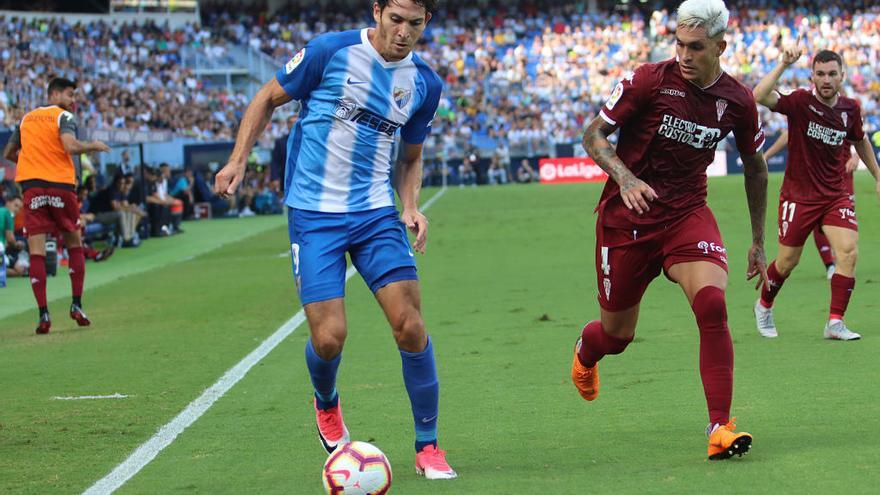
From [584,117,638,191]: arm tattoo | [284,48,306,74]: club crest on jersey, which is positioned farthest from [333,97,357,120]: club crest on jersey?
[584,117,638,191]: arm tattoo

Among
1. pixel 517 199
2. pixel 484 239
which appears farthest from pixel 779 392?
pixel 517 199

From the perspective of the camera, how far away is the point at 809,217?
1030 cm

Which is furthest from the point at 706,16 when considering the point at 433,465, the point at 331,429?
the point at 331,429

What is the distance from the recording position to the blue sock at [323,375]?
6020mm

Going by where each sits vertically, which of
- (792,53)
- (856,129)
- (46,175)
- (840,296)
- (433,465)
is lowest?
(46,175)

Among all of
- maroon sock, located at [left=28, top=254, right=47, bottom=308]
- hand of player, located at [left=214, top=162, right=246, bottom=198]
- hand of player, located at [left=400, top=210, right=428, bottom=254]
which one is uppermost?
hand of player, located at [left=214, top=162, right=246, bottom=198]

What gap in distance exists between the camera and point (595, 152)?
637 cm

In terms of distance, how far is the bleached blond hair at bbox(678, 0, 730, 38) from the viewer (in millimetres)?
6031

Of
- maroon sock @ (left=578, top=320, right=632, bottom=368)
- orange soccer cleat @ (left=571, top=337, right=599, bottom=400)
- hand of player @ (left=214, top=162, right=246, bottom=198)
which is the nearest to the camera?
hand of player @ (left=214, top=162, right=246, bottom=198)

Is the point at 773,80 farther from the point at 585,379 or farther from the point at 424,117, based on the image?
the point at 424,117

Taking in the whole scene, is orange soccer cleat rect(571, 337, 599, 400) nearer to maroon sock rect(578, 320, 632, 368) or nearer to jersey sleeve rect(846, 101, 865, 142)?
maroon sock rect(578, 320, 632, 368)

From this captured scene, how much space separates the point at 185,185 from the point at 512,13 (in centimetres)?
3755

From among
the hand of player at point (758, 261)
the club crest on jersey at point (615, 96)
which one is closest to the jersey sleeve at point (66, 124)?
the club crest on jersey at point (615, 96)

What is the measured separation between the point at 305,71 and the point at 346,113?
0.86ft
